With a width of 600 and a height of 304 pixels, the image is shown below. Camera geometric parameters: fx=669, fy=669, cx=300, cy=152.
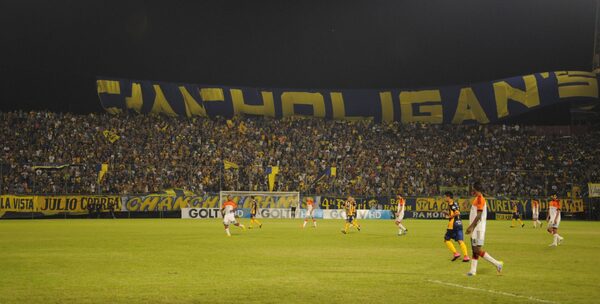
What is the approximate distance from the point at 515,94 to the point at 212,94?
1496 inches

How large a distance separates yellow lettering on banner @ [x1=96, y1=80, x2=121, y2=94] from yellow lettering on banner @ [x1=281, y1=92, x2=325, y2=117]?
20.4 meters

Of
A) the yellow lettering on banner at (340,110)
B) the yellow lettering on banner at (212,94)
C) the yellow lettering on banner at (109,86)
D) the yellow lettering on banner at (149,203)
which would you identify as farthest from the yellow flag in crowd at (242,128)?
the yellow lettering on banner at (149,203)

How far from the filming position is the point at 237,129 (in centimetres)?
7344

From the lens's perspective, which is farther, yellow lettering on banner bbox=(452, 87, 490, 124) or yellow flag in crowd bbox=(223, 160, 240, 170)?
yellow lettering on banner bbox=(452, 87, 490, 124)

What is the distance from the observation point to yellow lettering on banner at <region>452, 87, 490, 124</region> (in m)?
85.1

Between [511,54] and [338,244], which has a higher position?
[511,54]

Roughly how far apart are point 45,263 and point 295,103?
6714 centimetres

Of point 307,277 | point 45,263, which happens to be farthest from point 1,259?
point 307,277

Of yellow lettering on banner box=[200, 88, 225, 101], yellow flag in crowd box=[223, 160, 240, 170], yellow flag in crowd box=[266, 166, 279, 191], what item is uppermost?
yellow lettering on banner box=[200, 88, 225, 101]

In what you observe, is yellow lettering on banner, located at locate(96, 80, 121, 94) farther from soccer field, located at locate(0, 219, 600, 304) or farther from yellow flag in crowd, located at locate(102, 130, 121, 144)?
soccer field, located at locate(0, 219, 600, 304)

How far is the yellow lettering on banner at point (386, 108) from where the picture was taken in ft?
282

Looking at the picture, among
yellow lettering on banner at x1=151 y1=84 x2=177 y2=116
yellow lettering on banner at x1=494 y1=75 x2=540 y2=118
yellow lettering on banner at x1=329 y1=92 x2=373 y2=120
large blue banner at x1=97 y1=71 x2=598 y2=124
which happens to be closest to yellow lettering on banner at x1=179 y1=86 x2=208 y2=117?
large blue banner at x1=97 y1=71 x2=598 y2=124

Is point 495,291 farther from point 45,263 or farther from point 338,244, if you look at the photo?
point 338,244

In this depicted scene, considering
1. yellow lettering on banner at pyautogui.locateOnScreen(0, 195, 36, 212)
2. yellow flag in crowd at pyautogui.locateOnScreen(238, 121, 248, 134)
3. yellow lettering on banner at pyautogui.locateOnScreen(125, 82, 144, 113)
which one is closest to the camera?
yellow lettering on banner at pyautogui.locateOnScreen(0, 195, 36, 212)
